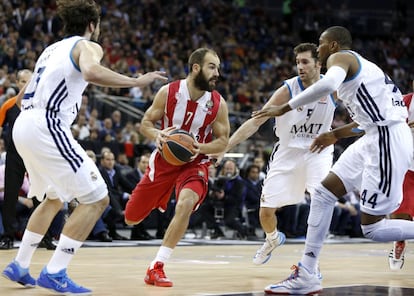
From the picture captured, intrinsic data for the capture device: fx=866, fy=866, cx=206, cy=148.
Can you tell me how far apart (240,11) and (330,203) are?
22.2 m

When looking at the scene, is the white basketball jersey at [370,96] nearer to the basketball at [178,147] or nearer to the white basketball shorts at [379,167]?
the white basketball shorts at [379,167]

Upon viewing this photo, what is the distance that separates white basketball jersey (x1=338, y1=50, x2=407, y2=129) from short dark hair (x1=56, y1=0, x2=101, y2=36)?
1898 mm

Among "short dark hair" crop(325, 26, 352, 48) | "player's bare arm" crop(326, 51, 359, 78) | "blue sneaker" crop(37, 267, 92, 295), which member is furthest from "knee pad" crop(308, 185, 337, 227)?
"blue sneaker" crop(37, 267, 92, 295)

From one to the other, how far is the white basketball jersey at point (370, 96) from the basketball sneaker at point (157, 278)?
1.90 meters

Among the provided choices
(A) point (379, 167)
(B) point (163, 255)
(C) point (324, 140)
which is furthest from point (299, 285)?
(C) point (324, 140)

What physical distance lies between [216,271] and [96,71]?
2937 mm

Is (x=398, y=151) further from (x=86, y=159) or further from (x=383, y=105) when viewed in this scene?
(x=86, y=159)

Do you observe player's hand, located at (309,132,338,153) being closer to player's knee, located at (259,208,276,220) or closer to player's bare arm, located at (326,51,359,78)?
player's bare arm, located at (326,51,359,78)

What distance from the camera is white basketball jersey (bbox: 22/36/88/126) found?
5918mm

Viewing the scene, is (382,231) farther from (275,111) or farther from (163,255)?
(163,255)

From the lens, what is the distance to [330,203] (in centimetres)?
637

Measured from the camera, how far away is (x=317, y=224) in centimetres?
634

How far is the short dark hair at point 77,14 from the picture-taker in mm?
6020

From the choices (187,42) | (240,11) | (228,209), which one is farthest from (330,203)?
(240,11)
